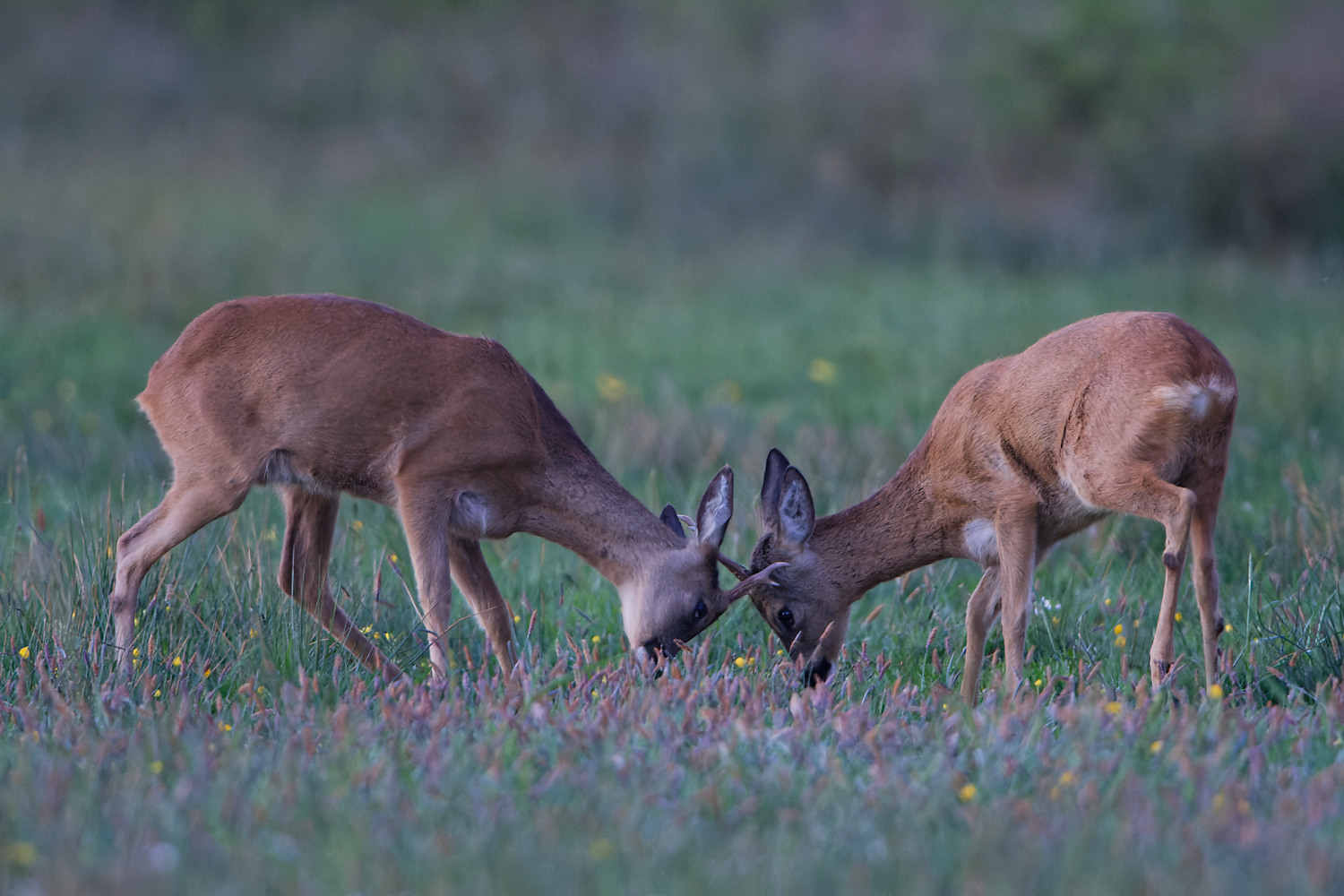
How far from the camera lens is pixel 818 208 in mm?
22891

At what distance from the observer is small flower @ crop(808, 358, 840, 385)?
1321 centimetres

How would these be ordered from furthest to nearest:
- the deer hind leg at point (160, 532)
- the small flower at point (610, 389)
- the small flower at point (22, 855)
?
the small flower at point (610, 389) → the deer hind leg at point (160, 532) → the small flower at point (22, 855)

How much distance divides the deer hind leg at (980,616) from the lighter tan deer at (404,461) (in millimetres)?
997

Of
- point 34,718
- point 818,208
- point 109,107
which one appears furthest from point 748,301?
point 34,718

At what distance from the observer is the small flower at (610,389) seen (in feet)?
39.4

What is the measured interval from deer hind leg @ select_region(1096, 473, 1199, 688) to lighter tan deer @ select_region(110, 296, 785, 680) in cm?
162

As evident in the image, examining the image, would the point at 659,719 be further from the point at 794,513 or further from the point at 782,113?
the point at 782,113

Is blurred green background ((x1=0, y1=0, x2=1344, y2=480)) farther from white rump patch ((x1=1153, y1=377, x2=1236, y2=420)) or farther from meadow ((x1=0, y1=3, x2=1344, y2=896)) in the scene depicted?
white rump patch ((x1=1153, y1=377, x2=1236, y2=420))

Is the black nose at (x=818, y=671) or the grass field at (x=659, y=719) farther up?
the grass field at (x=659, y=719)

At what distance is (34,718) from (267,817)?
1365mm

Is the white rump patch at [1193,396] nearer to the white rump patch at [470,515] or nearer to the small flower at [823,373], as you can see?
the white rump patch at [470,515]

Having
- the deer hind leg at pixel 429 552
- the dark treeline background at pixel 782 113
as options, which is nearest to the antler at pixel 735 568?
the deer hind leg at pixel 429 552

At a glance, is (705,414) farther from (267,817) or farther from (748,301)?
(267,817)

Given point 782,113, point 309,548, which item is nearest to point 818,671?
point 309,548
